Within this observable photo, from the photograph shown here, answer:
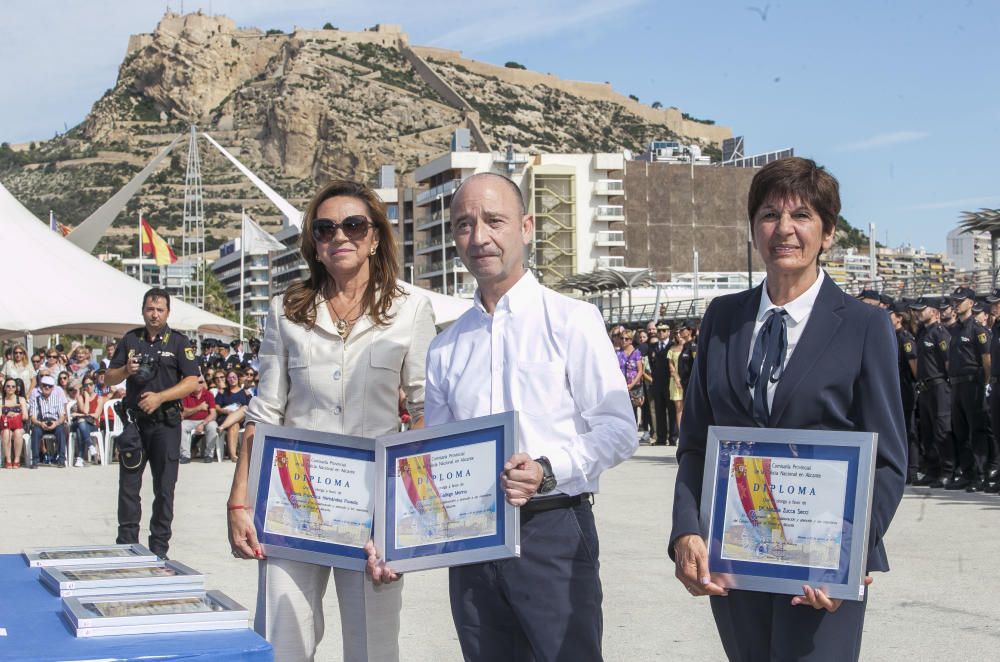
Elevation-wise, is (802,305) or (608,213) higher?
(608,213)

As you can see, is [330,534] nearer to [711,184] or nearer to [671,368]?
[671,368]

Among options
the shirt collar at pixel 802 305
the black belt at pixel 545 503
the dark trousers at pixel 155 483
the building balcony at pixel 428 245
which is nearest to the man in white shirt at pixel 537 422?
the black belt at pixel 545 503

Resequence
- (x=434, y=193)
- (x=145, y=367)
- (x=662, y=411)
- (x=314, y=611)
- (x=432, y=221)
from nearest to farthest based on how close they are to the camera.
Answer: (x=314, y=611) < (x=145, y=367) < (x=662, y=411) < (x=434, y=193) < (x=432, y=221)

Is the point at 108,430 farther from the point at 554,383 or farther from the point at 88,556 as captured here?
the point at 554,383

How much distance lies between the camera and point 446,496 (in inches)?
126

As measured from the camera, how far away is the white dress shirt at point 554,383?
10.8 ft

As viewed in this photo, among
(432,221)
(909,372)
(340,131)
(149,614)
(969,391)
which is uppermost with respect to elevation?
(340,131)

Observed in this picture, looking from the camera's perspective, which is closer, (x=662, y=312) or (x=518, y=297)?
(x=518, y=297)

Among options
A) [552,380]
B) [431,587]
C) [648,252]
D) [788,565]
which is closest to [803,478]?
[788,565]

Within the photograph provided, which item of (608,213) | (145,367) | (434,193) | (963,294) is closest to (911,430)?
(963,294)

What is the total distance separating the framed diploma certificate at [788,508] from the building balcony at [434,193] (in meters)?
101

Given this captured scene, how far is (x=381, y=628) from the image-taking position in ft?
12.5

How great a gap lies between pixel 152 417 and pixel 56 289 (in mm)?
15886

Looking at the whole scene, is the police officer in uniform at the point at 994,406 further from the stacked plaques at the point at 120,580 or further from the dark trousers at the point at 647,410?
the stacked plaques at the point at 120,580
